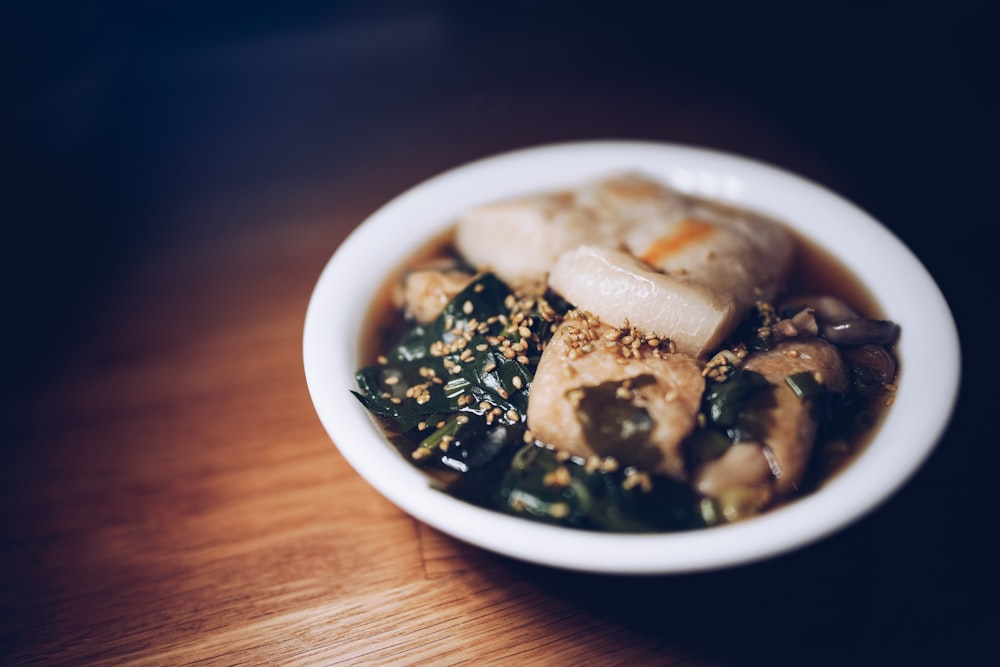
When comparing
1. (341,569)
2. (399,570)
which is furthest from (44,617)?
(399,570)

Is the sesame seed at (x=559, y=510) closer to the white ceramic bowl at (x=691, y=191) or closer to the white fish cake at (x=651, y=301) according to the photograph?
the white ceramic bowl at (x=691, y=191)

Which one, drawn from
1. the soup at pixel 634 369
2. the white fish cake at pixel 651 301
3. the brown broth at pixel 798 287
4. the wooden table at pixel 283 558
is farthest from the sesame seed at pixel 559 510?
the brown broth at pixel 798 287

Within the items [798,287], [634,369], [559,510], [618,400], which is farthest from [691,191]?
[559,510]

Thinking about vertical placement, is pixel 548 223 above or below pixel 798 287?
below

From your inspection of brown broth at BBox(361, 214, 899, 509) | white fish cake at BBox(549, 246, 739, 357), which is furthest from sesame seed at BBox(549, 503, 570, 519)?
brown broth at BBox(361, 214, 899, 509)

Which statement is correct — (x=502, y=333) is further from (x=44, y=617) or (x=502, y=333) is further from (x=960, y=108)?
(x=960, y=108)

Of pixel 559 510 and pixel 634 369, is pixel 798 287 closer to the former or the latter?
pixel 634 369

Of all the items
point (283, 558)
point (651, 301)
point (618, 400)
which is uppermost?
point (651, 301)
